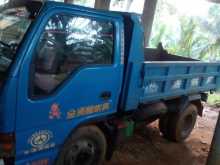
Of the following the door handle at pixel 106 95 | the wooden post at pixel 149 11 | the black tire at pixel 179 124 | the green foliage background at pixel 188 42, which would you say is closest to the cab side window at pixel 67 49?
the door handle at pixel 106 95

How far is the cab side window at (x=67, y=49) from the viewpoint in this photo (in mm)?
3322

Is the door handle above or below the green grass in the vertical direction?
above

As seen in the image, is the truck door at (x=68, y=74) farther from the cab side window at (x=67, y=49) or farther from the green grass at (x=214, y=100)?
the green grass at (x=214, y=100)

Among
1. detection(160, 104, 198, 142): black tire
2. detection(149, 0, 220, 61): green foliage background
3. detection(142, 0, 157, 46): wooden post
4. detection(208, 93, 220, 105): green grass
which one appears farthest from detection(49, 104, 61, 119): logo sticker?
detection(149, 0, 220, 61): green foliage background

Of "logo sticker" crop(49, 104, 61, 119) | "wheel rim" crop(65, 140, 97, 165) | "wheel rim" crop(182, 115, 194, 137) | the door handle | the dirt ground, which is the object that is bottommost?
the dirt ground

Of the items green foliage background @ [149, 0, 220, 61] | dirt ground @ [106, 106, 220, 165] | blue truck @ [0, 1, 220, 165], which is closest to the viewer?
blue truck @ [0, 1, 220, 165]

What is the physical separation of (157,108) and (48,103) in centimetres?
222

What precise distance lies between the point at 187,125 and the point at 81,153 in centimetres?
304

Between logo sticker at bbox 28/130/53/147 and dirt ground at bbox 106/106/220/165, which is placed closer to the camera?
logo sticker at bbox 28/130/53/147

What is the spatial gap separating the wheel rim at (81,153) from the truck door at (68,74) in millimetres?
309

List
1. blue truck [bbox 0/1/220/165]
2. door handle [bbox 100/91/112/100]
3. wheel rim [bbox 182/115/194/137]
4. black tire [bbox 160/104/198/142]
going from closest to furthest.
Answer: blue truck [bbox 0/1/220/165] → door handle [bbox 100/91/112/100] → black tire [bbox 160/104/198/142] → wheel rim [bbox 182/115/194/137]

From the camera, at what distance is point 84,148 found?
4.03 metres

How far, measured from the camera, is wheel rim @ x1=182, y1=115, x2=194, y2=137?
21.1 feet

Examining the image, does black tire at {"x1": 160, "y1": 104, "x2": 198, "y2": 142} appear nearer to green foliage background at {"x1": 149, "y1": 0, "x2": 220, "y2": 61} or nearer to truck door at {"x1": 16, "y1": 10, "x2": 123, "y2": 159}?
truck door at {"x1": 16, "y1": 10, "x2": 123, "y2": 159}
